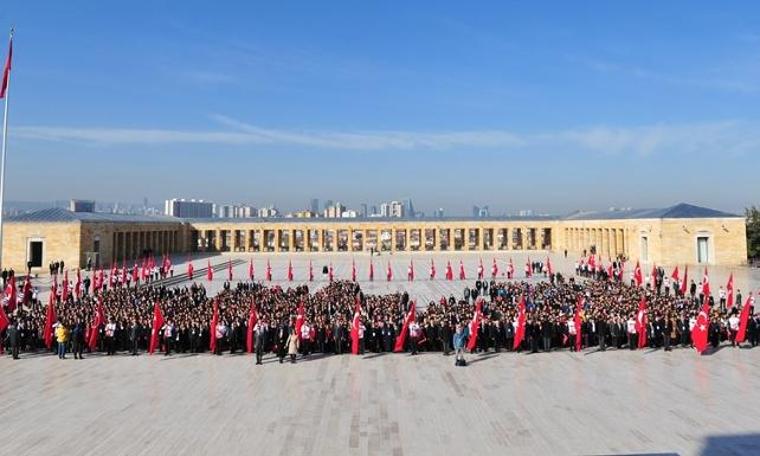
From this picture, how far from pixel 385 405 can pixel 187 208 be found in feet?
552

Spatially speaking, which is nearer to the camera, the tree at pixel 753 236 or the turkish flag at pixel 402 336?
the turkish flag at pixel 402 336

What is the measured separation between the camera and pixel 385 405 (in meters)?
10.8

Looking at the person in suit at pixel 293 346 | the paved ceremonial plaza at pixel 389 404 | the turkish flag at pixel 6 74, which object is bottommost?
the paved ceremonial plaza at pixel 389 404

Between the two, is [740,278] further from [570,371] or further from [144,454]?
[144,454]

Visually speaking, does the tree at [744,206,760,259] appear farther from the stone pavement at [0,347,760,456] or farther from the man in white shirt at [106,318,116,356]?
the man in white shirt at [106,318,116,356]

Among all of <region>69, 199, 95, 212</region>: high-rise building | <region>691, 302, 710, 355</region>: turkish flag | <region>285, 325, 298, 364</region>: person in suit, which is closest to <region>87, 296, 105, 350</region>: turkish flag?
<region>285, 325, 298, 364</region>: person in suit

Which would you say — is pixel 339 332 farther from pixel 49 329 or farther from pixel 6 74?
pixel 6 74

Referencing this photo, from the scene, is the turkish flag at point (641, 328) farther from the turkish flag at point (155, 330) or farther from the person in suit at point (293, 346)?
the turkish flag at point (155, 330)

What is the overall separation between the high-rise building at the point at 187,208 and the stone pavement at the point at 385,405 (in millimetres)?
150693

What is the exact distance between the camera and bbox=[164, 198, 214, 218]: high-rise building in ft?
531

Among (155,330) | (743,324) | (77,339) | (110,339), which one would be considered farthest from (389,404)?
(743,324)

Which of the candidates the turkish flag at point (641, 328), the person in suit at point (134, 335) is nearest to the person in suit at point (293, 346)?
the person in suit at point (134, 335)

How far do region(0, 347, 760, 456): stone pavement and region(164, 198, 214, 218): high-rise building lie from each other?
494 ft

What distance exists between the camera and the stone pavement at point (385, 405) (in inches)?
348
